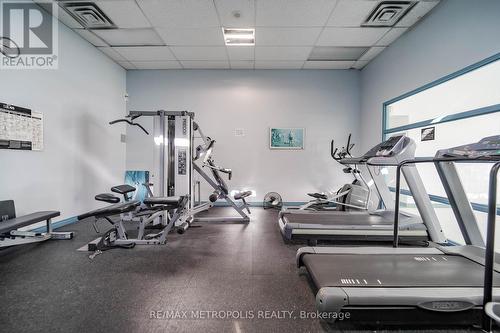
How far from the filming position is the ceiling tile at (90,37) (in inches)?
155

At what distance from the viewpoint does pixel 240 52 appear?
182 inches

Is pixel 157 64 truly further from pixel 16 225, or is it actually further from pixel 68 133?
pixel 16 225

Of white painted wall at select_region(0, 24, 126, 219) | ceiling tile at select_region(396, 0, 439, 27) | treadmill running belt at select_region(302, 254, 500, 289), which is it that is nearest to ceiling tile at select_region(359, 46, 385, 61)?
ceiling tile at select_region(396, 0, 439, 27)

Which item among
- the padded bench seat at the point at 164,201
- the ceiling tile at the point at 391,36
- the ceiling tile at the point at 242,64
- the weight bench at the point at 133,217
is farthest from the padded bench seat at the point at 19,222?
the ceiling tile at the point at 391,36

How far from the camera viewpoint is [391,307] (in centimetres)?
150

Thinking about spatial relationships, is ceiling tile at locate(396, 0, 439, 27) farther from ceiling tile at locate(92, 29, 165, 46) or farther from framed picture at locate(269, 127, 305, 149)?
ceiling tile at locate(92, 29, 165, 46)

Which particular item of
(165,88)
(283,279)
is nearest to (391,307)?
(283,279)

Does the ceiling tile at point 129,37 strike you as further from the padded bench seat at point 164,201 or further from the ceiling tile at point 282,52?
the padded bench seat at point 164,201

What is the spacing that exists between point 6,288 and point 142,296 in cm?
123

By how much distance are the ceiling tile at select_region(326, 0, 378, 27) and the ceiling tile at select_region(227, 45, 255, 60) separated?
1.51 meters

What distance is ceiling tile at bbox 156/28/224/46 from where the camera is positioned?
3842 millimetres

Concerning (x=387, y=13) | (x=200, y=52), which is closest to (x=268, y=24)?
(x=200, y=52)

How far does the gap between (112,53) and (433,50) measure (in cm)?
561

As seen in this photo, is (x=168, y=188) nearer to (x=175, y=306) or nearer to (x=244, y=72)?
(x=175, y=306)
